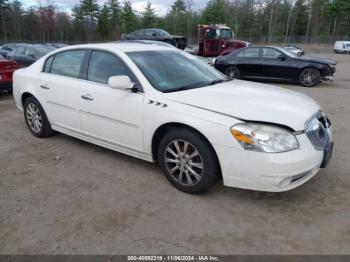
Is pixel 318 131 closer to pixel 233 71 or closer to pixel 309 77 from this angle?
pixel 309 77

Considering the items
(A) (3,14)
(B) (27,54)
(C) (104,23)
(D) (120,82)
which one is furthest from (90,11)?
(D) (120,82)

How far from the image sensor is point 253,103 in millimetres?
3309

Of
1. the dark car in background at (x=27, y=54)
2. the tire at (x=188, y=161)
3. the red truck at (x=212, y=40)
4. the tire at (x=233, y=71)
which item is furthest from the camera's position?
the red truck at (x=212, y=40)

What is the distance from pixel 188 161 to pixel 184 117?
477mm

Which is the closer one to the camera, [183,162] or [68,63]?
[183,162]

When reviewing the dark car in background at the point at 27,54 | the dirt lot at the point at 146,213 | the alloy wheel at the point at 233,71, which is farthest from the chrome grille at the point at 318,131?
the dark car in background at the point at 27,54

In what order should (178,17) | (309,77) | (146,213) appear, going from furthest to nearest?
(178,17) < (309,77) < (146,213)

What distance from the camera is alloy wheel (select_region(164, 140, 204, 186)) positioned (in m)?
3.35

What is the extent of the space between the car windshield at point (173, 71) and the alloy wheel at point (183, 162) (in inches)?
26.7

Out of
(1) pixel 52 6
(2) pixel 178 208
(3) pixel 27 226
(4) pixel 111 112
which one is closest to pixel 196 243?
(2) pixel 178 208

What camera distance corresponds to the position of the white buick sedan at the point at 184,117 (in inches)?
118

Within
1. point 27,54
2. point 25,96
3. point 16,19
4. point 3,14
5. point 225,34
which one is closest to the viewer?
point 25,96

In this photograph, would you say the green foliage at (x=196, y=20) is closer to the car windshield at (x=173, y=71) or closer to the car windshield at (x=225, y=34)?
the car windshield at (x=225, y=34)

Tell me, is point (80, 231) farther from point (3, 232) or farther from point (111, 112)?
point (111, 112)
